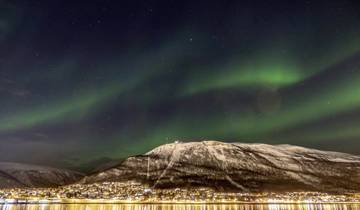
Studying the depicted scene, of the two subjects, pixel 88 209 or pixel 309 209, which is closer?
pixel 88 209

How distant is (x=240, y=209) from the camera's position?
14950cm

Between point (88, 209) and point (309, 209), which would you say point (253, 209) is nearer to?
point (309, 209)

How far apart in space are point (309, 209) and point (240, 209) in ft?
108

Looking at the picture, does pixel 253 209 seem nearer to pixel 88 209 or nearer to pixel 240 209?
pixel 240 209

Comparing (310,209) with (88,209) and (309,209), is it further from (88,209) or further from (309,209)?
(88,209)

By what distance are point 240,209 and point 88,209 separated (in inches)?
2386

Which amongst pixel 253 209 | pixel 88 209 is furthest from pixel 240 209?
pixel 88 209

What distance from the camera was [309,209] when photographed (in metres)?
159

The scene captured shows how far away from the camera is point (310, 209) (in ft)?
522

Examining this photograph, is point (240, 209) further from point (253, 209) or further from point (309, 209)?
point (309, 209)

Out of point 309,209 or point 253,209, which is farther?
point 309,209

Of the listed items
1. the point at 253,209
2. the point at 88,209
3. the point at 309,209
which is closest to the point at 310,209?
the point at 309,209

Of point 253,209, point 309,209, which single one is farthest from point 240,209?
point 309,209

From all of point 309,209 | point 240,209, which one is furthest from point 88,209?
point 309,209
